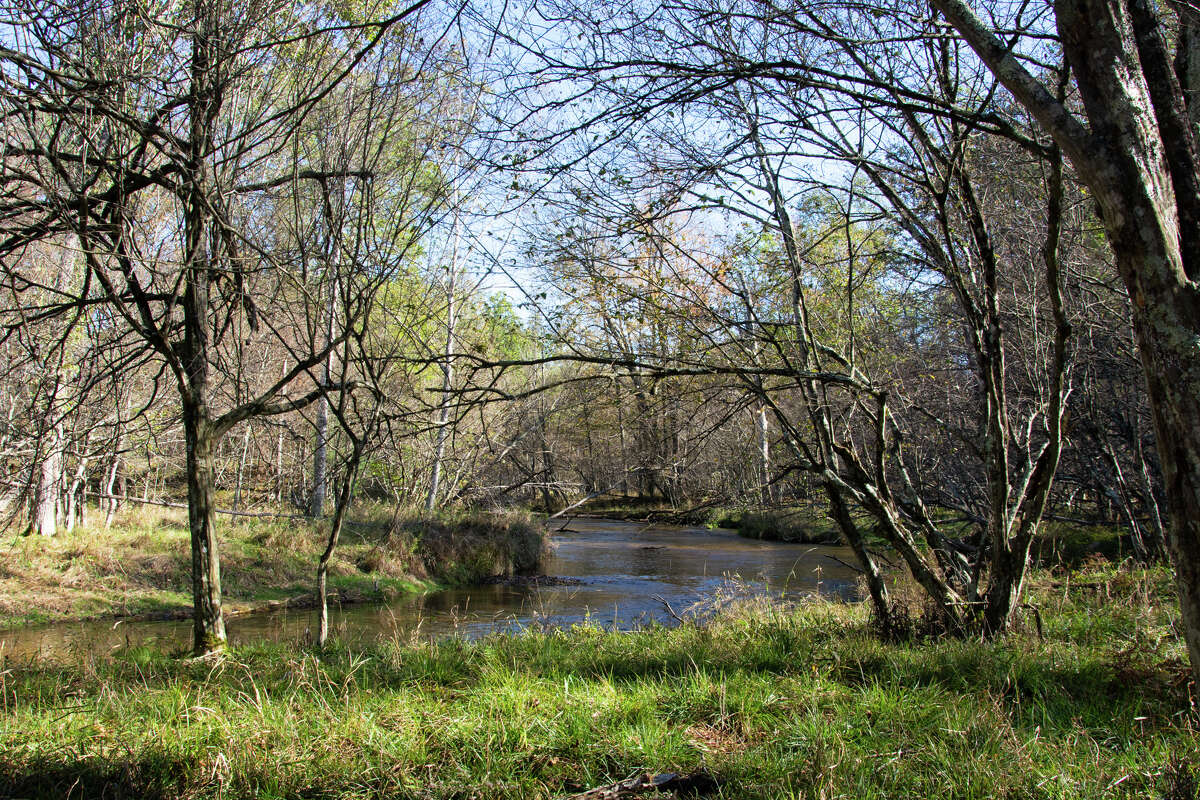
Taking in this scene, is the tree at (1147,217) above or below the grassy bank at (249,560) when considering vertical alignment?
above

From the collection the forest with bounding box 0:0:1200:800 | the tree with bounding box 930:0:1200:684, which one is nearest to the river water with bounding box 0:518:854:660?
the forest with bounding box 0:0:1200:800

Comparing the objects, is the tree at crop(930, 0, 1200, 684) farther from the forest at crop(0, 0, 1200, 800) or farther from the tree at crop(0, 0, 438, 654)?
the tree at crop(0, 0, 438, 654)

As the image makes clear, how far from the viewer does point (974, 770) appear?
9.26 ft

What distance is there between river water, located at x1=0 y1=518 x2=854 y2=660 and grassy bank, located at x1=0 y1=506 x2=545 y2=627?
626 millimetres

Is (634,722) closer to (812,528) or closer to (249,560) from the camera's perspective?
(249,560)

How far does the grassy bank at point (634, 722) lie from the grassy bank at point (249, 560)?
23.2ft

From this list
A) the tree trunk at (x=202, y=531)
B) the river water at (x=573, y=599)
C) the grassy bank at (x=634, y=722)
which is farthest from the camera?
the river water at (x=573, y=599)

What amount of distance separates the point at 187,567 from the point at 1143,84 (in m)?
14.2

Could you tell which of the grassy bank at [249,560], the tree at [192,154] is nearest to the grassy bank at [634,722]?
the tree at [192,154]

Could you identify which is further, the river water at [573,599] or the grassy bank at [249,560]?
the grassy bank at [249,560]

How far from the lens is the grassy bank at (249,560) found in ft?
35.8

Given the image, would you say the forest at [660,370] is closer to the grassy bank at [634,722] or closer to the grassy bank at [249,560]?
the grassy bank at [634,722]

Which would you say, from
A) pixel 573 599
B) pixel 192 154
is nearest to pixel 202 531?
pixel 192 154

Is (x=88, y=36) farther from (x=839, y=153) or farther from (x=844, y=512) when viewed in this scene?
(x=844, y=512)
